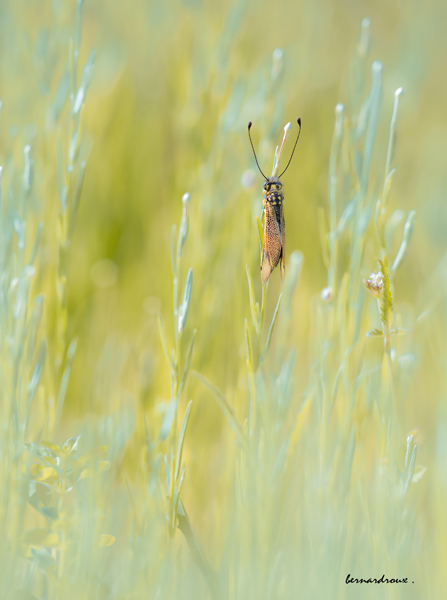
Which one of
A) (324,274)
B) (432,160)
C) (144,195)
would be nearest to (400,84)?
(432,160)

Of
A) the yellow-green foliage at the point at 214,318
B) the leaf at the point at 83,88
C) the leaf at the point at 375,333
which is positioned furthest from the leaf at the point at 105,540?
the leaf at the point at 83,88

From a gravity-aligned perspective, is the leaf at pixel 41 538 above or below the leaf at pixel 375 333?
below

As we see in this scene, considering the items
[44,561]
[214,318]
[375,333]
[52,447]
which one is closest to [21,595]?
[44,561]

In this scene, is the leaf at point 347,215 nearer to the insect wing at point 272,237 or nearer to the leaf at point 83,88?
the insect wing at point 272,237

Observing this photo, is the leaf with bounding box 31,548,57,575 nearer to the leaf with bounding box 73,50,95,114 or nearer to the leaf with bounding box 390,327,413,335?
the leaf with bounding box 390,327,413,335

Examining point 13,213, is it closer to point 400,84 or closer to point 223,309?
point 223,309

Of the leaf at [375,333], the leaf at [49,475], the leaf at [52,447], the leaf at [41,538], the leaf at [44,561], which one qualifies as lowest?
the leaf at [44,561]

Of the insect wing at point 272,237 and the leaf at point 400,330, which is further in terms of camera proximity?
the insect wing at point 272,237

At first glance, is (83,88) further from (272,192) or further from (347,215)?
(347,215)
